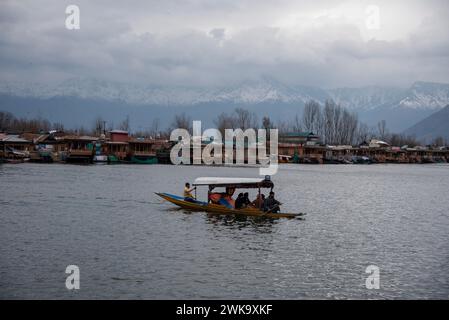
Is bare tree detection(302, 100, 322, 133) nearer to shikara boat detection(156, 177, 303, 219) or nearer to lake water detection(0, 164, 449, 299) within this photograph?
lake water detection(0, 164, 449, 299)

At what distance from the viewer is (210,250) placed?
860 inches

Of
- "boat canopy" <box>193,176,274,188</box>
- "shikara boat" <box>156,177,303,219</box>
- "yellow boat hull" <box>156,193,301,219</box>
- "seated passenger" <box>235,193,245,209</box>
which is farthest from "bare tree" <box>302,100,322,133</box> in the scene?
"seated passenger" <box>235,193,245,209</box>

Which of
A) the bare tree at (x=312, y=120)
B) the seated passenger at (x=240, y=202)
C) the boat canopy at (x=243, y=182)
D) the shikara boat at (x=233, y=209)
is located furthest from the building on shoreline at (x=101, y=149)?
the seated passenger at (x=240, y=202)

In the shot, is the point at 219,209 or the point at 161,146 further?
the point at 161,146

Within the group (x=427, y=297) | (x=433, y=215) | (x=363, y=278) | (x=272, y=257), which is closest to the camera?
(x=427, y=297)

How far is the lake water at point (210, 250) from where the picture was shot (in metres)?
17.0

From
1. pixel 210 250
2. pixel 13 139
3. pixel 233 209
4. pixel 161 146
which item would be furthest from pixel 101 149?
pixel 210 250

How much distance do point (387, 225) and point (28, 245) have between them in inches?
727

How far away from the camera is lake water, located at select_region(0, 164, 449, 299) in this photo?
1702 cm

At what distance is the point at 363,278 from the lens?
730 inches

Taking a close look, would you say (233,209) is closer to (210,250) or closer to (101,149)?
(210,250)
